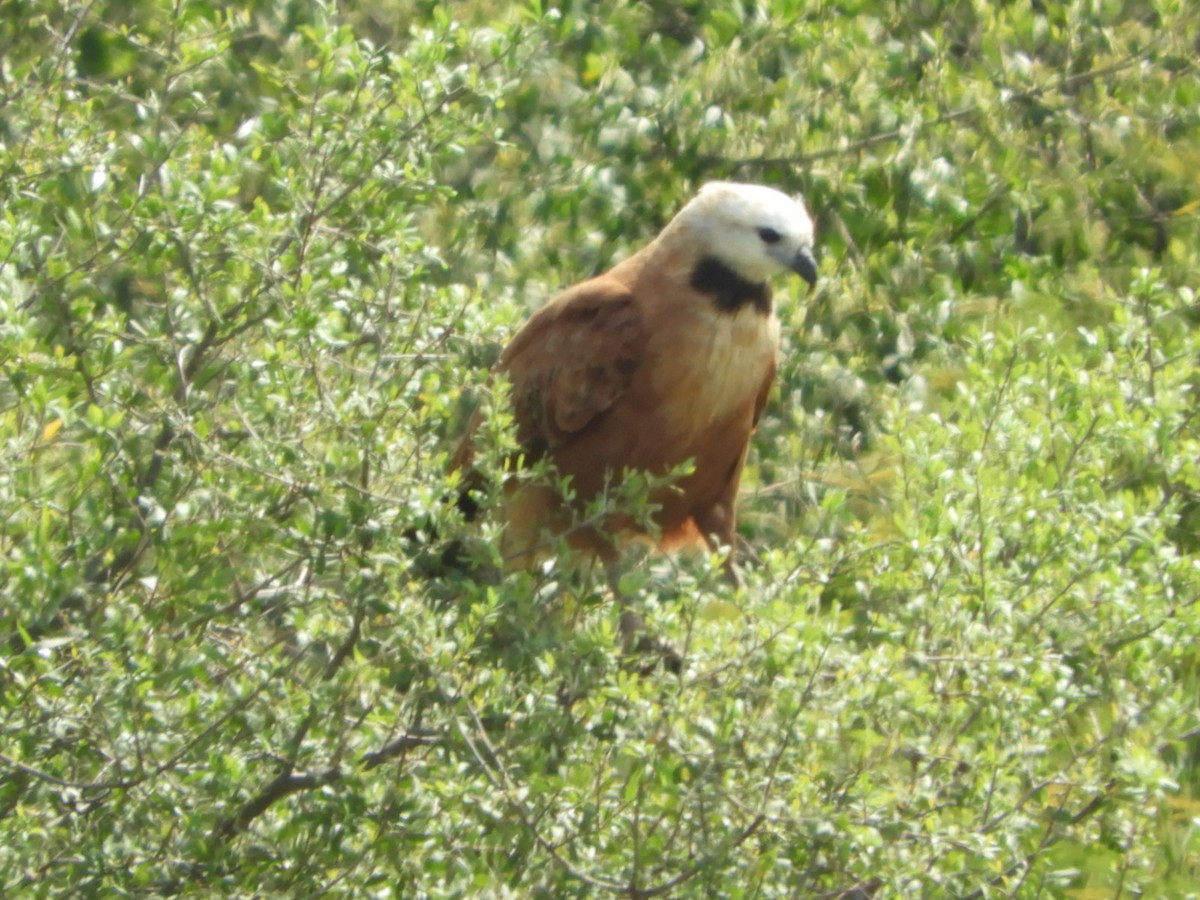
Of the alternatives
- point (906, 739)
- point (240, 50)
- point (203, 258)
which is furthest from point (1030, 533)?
point (240, 50)

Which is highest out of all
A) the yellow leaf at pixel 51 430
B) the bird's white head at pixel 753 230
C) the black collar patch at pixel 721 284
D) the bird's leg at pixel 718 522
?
the bird's white head at pixel 753 230

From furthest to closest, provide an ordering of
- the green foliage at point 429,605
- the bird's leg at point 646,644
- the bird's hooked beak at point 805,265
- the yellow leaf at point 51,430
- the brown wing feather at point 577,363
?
the brown wing feather at point 577,363
the bird's hooked beak at point 805,265
the yellow leaf at point 51,430
the bird's leg at point 646,644
the green foliage at point 429,605

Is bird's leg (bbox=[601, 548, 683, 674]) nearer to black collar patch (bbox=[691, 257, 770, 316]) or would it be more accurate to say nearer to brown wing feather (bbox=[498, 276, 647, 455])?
brown wing feather (bbox=[498, 276, 647, 455])

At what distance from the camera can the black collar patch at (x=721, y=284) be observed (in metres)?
4.88

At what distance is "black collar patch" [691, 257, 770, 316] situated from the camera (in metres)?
4.88

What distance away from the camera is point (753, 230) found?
4777 mm

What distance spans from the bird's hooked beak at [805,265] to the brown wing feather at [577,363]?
44 centimetres

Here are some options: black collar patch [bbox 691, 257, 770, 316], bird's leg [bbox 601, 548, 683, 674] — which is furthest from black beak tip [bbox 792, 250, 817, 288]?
bird's leg [bbox 601, 548, 683, 674]

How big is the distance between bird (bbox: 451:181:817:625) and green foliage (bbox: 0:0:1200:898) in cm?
62

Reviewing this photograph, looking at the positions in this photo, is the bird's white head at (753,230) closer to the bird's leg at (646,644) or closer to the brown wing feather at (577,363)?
the brown wing feather at (577,363)

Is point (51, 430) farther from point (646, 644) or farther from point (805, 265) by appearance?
point (805, 265)

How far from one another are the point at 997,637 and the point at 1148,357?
96cm

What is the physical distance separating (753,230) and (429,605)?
182 centimetres

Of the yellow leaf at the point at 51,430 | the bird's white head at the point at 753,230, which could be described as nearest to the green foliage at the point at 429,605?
the yellow leaf at the point at 51,430
